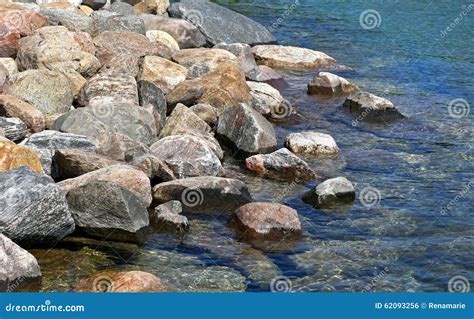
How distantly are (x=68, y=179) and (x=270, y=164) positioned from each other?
16.2 ft

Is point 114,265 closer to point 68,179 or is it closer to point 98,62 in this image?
point 68,179

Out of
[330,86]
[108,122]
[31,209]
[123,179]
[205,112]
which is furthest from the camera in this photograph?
[330,86]

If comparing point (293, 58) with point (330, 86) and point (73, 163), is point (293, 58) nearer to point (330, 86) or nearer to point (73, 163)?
point (330, 86)

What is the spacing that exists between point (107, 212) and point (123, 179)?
50.0 inches

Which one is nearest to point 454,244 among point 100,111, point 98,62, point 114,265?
point 114,265

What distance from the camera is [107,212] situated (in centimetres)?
1495

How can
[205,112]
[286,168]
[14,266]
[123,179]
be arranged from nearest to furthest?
[14,266]
[123,179]
[286,168]
[205,112]

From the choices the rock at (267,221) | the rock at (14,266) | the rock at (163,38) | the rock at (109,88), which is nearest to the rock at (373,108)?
the rock at (109,88)

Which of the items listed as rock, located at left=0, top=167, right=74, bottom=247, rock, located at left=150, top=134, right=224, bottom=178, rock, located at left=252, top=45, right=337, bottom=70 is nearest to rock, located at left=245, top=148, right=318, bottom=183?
rock, located at left=150, top=134, right=224, bottom=178

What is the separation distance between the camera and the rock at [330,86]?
26.4 m

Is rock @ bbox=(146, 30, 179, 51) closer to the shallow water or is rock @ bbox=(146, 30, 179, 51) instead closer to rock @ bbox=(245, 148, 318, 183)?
the shallow water

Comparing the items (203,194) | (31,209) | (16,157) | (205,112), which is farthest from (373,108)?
(31,209)

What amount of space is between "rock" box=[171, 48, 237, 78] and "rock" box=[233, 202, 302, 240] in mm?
9391

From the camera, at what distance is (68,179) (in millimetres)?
16250
